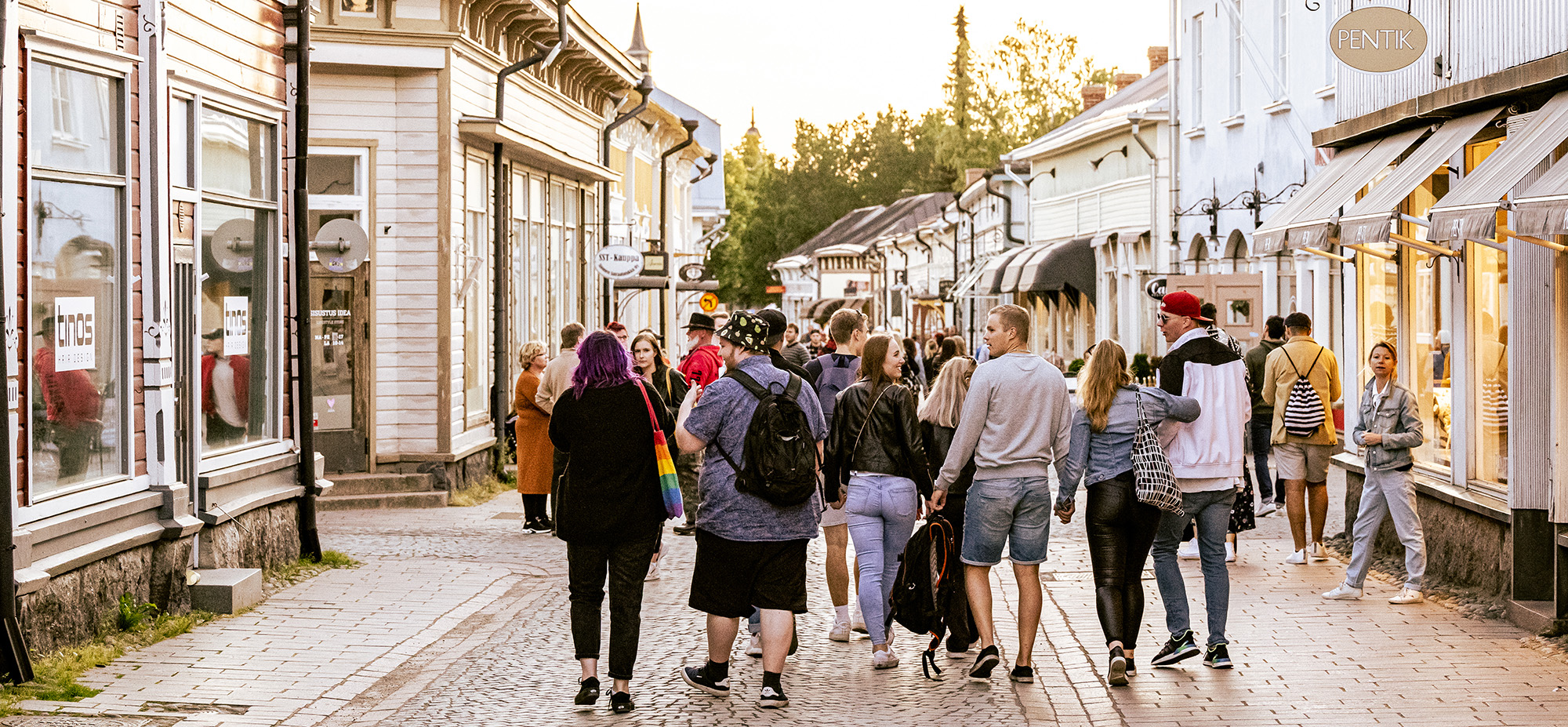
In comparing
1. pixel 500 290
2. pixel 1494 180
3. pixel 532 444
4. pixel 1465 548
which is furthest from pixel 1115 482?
pixel 500 290

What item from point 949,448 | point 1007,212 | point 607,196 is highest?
point 1007,212

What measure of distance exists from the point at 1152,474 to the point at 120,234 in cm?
547

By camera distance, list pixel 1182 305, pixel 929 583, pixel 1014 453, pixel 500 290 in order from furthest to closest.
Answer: pixel 500 290 < pixel 1182 305 < pixel 929 583 < pixel 1014 453

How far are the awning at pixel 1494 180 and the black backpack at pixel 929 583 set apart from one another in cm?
292

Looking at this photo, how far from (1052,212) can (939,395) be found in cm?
3650

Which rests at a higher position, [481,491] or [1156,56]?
[1156,56]

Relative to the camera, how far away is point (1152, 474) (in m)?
7.77

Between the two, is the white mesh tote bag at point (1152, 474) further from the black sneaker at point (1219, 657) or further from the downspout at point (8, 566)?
the downspout at point (8, 566)

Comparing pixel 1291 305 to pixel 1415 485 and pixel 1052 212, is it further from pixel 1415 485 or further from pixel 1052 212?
pixel 1052 212

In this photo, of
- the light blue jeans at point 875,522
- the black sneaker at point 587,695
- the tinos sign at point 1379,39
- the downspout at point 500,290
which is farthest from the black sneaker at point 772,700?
the downspout at point 500,290

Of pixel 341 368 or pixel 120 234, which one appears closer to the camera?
pixel 120 234

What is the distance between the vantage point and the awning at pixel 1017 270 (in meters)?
40.0

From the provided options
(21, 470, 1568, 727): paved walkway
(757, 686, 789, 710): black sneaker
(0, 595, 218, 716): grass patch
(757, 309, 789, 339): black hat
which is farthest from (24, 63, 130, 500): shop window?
(757, 686, 789, 710): black sneaker

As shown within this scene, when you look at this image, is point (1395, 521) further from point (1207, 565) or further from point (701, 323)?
point (701, 323)
